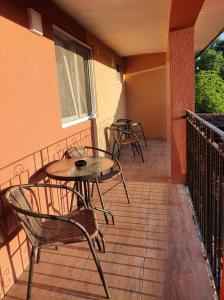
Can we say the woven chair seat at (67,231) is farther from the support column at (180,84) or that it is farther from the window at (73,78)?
the support column at (180,84)

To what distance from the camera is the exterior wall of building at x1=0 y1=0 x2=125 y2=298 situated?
195 centimetres

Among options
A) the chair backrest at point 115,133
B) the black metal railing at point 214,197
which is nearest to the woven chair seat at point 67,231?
the black metal railing at point 214,197

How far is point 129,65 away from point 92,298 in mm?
6649

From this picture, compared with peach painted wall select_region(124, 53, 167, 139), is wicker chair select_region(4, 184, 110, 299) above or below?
below

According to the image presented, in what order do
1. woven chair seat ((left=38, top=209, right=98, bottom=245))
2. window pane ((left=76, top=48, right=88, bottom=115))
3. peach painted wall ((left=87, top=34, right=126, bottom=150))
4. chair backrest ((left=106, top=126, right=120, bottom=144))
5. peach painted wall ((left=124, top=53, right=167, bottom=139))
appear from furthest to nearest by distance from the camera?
peach painted wall ((left=124, top=53, right=167, bottom=139))
chair backrest ((left=106, top=126, right=120, bottom=144))
peach painted wall ((left=87, top=34, right=126, bottom=150))
window pane ((left=76, top=48, right=88, bottom=115))
woven chair seat ((left=38, top=209, right=98, bottom=245))

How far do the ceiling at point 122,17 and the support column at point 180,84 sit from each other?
0.38 m

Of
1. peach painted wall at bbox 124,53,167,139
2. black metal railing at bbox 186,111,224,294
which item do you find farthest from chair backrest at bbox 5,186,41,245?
peach painted wall at bbox 124,53,167,139

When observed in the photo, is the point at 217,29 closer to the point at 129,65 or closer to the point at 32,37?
the point at 129,65

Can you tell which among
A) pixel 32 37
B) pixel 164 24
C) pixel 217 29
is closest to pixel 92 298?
pixel 32 37

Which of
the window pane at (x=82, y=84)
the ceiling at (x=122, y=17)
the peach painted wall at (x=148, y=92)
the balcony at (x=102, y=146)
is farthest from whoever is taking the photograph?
the peach painted wall at (x=148, y=92)

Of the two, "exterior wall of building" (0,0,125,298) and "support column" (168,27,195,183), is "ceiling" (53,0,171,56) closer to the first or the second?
"exterior wall of building" (0,0,125,298)

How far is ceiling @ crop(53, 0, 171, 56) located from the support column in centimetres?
38

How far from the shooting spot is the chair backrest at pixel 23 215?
65.7 inches

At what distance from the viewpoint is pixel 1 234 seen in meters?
1.89
